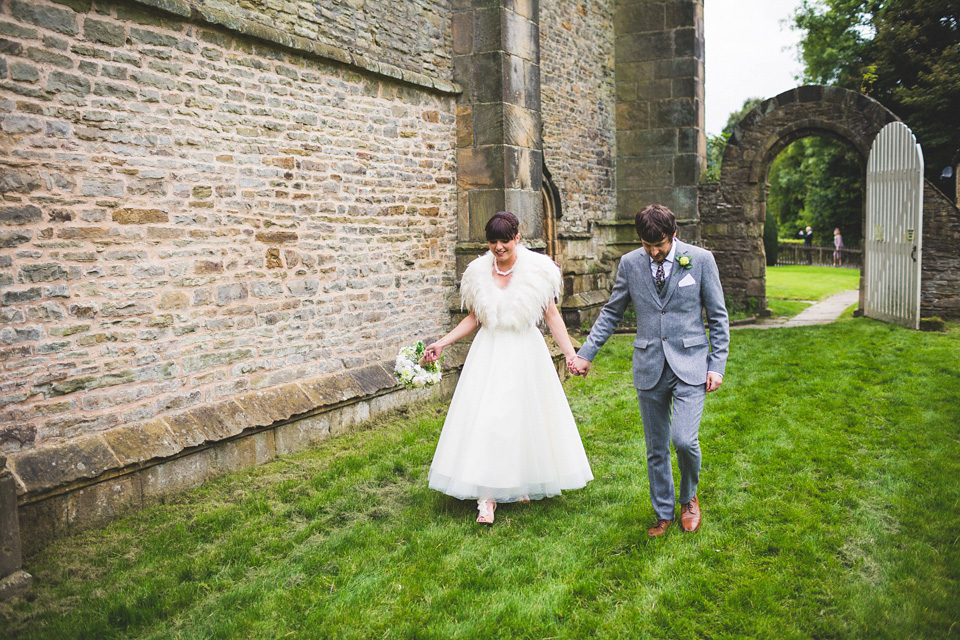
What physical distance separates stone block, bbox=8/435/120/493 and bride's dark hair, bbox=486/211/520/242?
299cm

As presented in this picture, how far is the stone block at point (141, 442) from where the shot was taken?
204 inches

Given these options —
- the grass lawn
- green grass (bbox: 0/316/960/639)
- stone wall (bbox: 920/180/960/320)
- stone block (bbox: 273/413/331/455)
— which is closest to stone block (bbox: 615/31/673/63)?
stone wall (bbox: 920/180/960/320)

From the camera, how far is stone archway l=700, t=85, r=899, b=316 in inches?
558

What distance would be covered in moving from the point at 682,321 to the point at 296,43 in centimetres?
441

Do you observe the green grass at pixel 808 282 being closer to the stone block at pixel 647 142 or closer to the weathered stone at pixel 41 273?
the stone block at pixel 647 142

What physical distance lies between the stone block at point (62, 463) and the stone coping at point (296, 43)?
10.4 ft

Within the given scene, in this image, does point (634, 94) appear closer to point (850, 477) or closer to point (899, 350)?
point (899, 350)

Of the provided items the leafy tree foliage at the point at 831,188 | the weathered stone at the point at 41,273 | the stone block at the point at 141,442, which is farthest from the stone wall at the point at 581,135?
the leafy tree foliage at the point at 831,188

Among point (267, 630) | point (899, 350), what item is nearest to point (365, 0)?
point (267, 630)

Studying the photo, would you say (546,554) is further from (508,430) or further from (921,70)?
(921,70)

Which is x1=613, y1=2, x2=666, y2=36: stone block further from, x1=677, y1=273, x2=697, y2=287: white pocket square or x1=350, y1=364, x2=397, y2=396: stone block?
x1=677, y1=273, x2=697, y2=287: white pocket square

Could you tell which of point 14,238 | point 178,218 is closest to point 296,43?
point 178,218

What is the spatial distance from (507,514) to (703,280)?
2035mm

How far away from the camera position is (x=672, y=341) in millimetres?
4418
